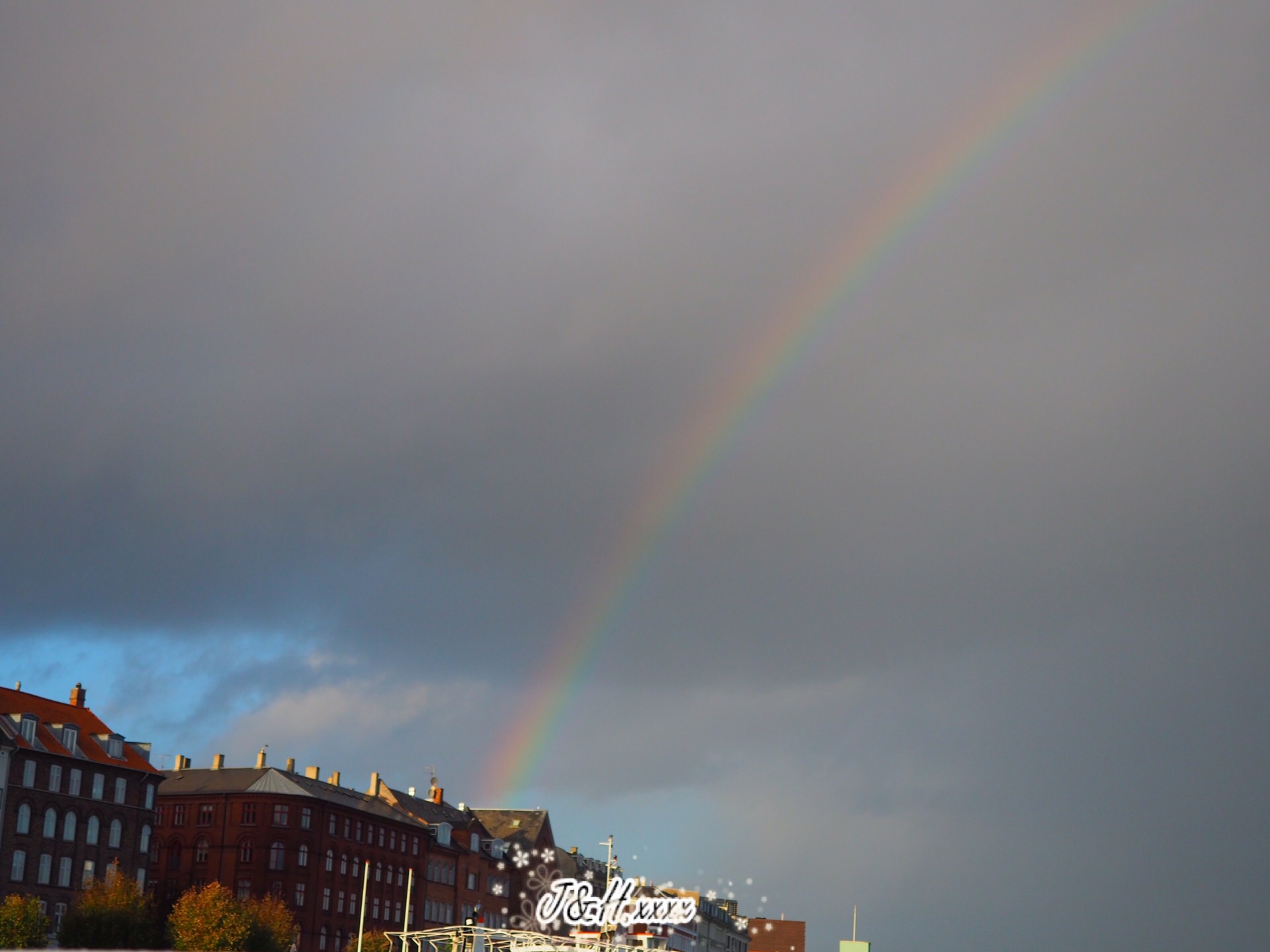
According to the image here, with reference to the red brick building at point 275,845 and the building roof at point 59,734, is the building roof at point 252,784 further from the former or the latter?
the building roof at point 59,734

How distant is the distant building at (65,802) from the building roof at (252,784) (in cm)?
1363

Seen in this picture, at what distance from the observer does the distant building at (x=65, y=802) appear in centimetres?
13650

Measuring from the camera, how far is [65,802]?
142 meters

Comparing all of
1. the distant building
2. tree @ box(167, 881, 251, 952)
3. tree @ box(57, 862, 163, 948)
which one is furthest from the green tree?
the distant building

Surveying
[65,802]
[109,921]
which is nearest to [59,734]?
[65,802]

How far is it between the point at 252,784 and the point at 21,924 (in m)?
50.3

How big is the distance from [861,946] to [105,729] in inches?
3797

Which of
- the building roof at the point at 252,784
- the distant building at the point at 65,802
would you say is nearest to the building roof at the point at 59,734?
the distant building at the point at 65,802

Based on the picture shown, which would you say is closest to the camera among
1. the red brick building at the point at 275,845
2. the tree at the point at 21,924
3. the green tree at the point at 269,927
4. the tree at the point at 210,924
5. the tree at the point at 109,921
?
the tree at the point at 21,924

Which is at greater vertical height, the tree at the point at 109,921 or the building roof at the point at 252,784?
the building roof at the point at 252,784

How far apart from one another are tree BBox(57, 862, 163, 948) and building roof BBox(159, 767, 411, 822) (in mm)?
32844

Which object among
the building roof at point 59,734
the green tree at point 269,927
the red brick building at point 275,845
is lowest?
the green tree at point 269,927

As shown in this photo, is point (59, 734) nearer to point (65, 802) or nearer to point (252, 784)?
point (65, 802)

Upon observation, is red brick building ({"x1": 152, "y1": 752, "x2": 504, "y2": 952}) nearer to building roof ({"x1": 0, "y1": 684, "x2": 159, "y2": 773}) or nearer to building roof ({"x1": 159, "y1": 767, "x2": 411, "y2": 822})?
building roof ({"x1": 159, "y1": 767, "x2": 411, "y2": 822})
